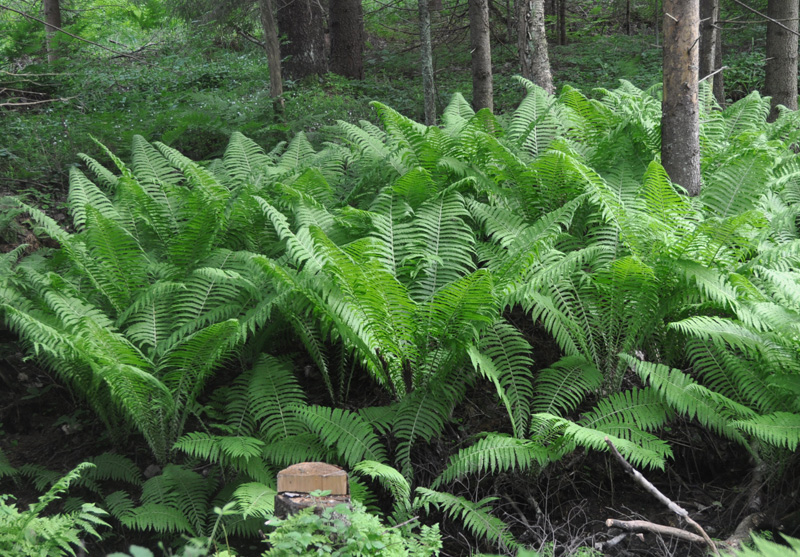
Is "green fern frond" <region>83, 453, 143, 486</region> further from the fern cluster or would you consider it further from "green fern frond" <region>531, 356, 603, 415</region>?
"green fern frond" <region>531, 356, 603, 415</region>

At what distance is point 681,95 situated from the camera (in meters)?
3.96

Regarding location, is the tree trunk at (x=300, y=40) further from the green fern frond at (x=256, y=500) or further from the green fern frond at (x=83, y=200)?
the green fern frond at (x=256, y=500)

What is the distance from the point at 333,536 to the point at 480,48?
5.47m

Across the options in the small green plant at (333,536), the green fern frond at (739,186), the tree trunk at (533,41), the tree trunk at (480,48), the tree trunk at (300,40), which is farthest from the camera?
the tree trunk at (300,40)

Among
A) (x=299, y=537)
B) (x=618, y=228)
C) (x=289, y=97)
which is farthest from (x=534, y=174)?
(x=289, y=97)

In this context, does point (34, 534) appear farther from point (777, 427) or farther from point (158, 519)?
point (777, 427)

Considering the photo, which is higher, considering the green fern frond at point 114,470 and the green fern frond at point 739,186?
the green fern frond at point 739,186

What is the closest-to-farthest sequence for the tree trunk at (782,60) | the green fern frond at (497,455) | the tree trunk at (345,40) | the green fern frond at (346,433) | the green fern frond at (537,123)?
1. the green fern frond at (497,455)
2. the green fern frond at (346,433)
3. the green fern frond at (537,123)
4. the tree trunk at (782,60)
5. the tree trunk at (345,40)

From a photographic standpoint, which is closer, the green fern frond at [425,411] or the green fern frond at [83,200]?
the green fern frond at [425,411]

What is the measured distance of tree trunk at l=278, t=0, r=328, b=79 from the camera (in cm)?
1014

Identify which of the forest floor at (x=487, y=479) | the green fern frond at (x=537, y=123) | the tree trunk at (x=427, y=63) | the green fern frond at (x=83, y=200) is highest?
the tree trunk at (x=427, y=63)

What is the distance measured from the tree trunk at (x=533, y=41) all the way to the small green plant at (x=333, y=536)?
15.8 ft

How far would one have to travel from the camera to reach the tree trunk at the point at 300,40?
10.1 metres

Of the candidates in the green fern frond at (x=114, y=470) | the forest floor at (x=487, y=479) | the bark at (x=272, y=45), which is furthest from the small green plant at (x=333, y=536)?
the bark at (x=272, y=45)
